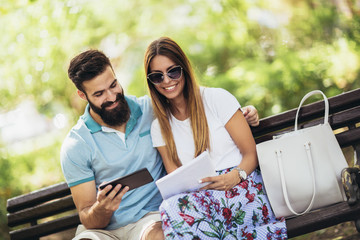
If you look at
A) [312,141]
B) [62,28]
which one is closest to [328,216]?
[312,141]

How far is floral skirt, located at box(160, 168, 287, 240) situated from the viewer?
102 inches

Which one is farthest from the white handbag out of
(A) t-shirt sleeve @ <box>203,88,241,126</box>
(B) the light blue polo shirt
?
(B) the light blue polo shirt

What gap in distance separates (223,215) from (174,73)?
100 centimetres

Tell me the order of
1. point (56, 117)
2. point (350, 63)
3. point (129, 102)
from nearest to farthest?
point (129, 102) → point (350, 63) → point (56, 117)

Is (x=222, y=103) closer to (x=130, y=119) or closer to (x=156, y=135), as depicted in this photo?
(x=156, y=135)

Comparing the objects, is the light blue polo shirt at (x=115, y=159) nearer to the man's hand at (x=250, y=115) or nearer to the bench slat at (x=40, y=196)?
the bench slat at (x=40, y=196)

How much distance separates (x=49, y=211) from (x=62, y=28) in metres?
3.48

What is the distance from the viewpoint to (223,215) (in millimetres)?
2764

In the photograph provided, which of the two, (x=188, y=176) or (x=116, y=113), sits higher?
(x=116, y=113)

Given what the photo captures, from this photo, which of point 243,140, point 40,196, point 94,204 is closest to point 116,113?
point 94,204

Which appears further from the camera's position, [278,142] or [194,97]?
[194,97]

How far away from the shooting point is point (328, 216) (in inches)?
103

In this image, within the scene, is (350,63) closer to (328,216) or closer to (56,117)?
(328,216)

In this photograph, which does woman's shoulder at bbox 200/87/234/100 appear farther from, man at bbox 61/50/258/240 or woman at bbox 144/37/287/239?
man at bbox 61/50/258/240
